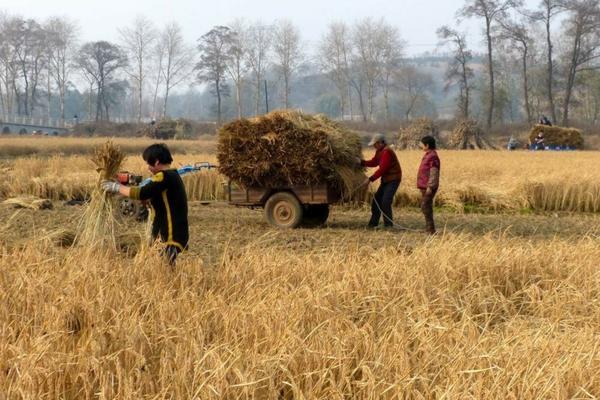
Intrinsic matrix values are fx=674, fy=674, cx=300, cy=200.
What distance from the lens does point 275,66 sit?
71.7 meters

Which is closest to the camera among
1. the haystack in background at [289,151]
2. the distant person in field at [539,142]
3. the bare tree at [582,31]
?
the haystack in background at [289,151]

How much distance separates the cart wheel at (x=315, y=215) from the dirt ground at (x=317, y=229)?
0.68 feet

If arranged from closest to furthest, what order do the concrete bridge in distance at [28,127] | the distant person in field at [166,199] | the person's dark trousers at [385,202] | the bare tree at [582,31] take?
the distant person in field at [166,199], the person's dark trousers at [385,202], the bare tree at [582,31], the concrete bridge in distance at [28,127]

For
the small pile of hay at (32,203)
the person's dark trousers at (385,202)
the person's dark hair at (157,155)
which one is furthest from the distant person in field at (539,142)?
the person's dark hair at (157,155)

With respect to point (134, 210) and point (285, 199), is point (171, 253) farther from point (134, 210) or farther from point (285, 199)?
point (134, 210)

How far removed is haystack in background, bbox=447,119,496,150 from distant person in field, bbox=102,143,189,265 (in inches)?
→ 1181

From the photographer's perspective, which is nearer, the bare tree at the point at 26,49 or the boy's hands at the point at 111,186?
the boy's hands at the point at 111,186

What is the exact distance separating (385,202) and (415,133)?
80.5 ft

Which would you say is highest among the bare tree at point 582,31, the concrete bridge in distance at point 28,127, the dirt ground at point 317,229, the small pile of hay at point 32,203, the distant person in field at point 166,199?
the bare tree at point 582,31

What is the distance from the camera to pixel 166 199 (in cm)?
530

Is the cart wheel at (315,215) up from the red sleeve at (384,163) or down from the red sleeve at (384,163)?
down

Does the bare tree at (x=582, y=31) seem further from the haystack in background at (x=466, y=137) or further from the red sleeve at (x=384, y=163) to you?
the red sleeve at (x=384, y=163)

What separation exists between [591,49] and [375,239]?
4650 cm

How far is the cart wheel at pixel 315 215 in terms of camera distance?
11.2 m
